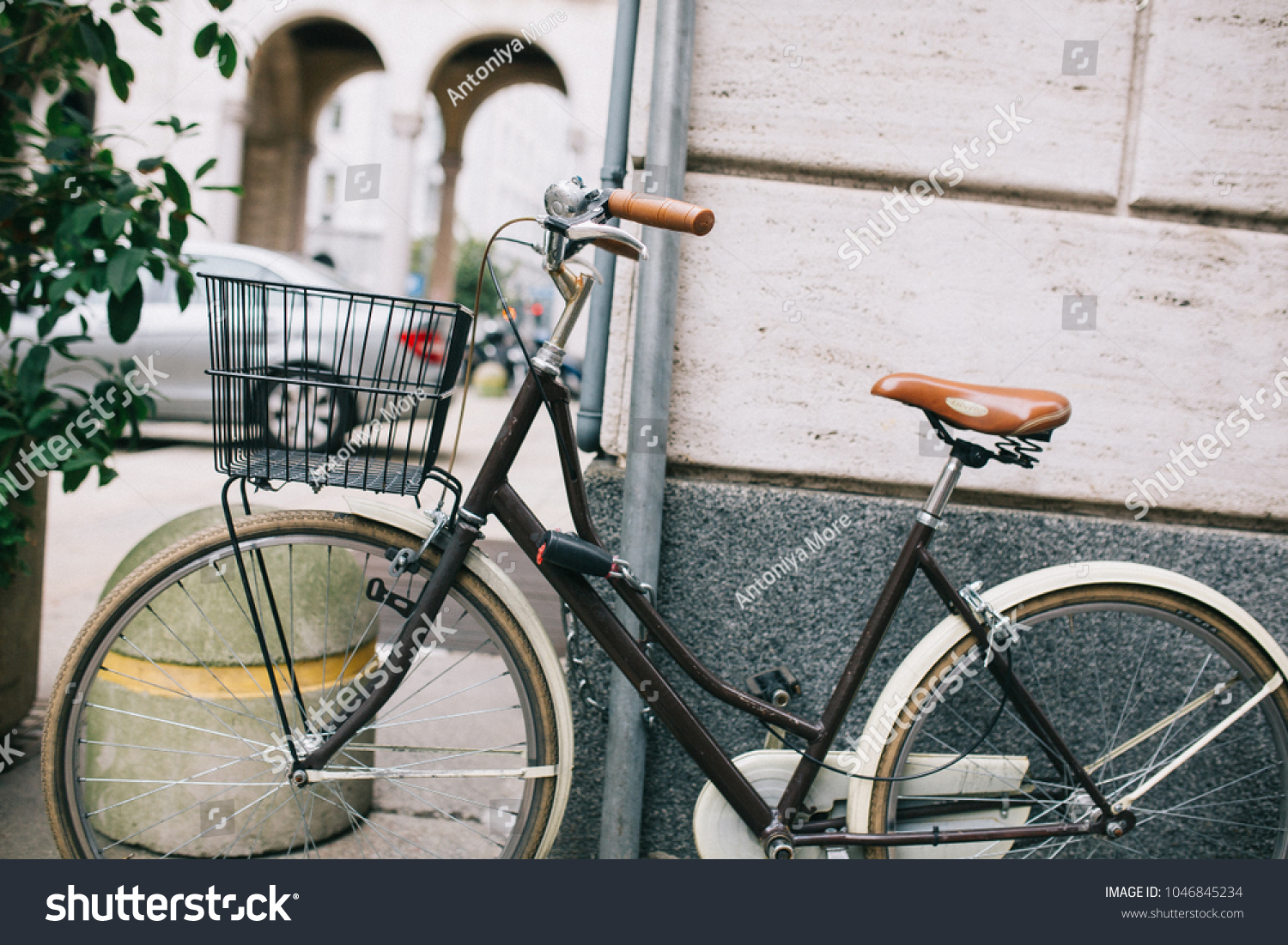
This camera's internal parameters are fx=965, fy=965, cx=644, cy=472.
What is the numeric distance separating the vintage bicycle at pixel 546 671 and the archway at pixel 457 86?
21.3m

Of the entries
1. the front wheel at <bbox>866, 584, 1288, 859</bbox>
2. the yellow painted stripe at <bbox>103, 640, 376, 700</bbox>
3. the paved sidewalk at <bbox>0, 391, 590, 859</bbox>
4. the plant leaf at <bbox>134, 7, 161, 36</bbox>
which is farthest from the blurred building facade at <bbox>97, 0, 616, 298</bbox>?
the front wheel at <bbox>866, 584, 1288, 859</bbox>

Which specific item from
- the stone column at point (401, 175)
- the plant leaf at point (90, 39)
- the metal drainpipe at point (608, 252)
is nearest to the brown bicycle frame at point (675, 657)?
the metal drainpipe at point (608, 252)

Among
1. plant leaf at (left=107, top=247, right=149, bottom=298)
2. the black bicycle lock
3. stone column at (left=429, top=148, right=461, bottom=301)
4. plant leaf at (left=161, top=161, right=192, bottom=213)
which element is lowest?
the black bicycle lock

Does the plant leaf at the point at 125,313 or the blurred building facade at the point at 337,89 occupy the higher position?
the blurred building facade at the point at 337,89

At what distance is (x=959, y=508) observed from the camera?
2537 mm

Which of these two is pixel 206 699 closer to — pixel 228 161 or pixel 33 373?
pixel 33 373

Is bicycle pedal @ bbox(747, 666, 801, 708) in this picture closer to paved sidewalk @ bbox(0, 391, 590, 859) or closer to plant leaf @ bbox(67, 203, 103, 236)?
paved sidewalk @ bbox(0, 391, 590, 859)

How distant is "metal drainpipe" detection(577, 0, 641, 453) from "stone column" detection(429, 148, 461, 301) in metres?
22.6

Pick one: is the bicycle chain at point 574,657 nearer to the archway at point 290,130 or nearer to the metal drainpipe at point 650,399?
the metal drainpipe at point 650,399

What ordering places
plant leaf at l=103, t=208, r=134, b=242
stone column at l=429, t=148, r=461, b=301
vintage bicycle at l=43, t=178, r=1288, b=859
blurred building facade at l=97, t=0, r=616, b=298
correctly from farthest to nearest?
1. stone column at l=429, t=148, r=461, b=301
2. blurred building facade at l=97, t=0, r=616, b=298
3. plant leaf at l=103, t=208, r=134, b=242
4. vintage bicycle at l=43, t=178, r=1288, b=859

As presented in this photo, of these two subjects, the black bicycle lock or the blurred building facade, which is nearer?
the black bicycle lock

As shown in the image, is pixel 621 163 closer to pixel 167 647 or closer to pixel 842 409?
pixel 842 409

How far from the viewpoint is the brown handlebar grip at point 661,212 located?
5.53 feet

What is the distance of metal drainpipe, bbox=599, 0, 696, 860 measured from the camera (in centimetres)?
234
